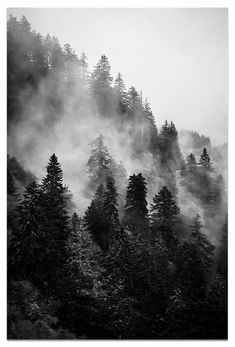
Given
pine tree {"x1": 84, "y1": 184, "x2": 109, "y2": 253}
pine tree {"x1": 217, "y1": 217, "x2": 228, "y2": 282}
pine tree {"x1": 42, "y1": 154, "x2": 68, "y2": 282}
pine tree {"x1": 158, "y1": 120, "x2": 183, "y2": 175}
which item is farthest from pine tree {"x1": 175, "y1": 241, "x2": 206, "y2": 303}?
pine tree {"x1": 158, "y1": 120, "x2": 183, "y2": 175}

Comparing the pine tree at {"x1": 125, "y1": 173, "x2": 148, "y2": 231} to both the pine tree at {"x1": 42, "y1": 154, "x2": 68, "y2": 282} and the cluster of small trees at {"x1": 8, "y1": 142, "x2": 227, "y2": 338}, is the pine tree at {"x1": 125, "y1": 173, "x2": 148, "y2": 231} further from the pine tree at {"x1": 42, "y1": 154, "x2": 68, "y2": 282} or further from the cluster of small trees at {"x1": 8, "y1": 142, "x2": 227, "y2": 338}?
the pine tree at {"x1": 42, "y1": 154, "x2": 68, "y2": 282}

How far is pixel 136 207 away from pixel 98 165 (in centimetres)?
803

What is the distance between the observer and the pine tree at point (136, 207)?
90.7 ft

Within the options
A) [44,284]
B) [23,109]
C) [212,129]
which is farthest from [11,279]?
[23,109]

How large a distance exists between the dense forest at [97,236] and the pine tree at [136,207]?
88 millimetres

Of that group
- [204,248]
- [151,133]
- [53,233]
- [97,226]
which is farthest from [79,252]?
[151,133]

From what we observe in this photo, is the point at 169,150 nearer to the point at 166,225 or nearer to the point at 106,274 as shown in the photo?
the point at 166,225

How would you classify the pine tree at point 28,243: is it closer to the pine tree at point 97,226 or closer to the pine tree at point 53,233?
the pine tree at point 53,233

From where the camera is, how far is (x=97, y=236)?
2530 centimetres

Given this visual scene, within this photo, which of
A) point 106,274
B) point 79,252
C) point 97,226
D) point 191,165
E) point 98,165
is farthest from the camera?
point 191,165

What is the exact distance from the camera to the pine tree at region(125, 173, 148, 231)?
27.6 metres

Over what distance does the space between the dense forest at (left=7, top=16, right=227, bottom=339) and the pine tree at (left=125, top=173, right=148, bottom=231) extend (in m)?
0.09

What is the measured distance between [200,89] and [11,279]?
674 inches

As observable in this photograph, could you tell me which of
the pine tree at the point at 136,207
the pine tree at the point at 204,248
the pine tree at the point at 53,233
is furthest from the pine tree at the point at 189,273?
the pine tree at the point at 53,233
